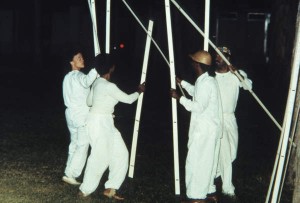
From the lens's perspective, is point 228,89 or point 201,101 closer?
point 201,101

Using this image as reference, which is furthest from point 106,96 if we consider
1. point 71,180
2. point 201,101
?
point 71,180

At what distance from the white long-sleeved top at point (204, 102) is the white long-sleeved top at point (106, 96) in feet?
2.37

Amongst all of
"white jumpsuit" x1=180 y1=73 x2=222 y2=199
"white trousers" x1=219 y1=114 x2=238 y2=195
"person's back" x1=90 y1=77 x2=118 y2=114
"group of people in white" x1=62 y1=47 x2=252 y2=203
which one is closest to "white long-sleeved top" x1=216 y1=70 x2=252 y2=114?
"group of people in white" x1=62 y1=47 x2=252 y2=203

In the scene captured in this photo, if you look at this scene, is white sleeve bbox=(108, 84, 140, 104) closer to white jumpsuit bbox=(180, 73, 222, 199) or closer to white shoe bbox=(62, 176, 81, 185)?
white jumpsuit bbox=(180, 73, 222, 199)

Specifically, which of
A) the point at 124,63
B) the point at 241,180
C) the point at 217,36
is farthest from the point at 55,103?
the point at 217,36

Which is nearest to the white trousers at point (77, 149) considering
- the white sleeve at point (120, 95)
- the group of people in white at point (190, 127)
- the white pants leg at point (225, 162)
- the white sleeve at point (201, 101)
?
the group of people in white at point (190, 127)

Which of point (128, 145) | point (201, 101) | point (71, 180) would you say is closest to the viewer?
point (201, 101)

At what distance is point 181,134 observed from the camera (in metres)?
12.9

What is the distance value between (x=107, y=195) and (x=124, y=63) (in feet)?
83.6

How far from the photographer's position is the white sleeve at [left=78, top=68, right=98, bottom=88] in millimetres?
7439

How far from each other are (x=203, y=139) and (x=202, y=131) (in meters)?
0.10

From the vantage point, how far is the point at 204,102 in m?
6.80

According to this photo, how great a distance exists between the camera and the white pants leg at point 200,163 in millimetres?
6965

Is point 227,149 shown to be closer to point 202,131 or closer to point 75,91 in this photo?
point 202,131
